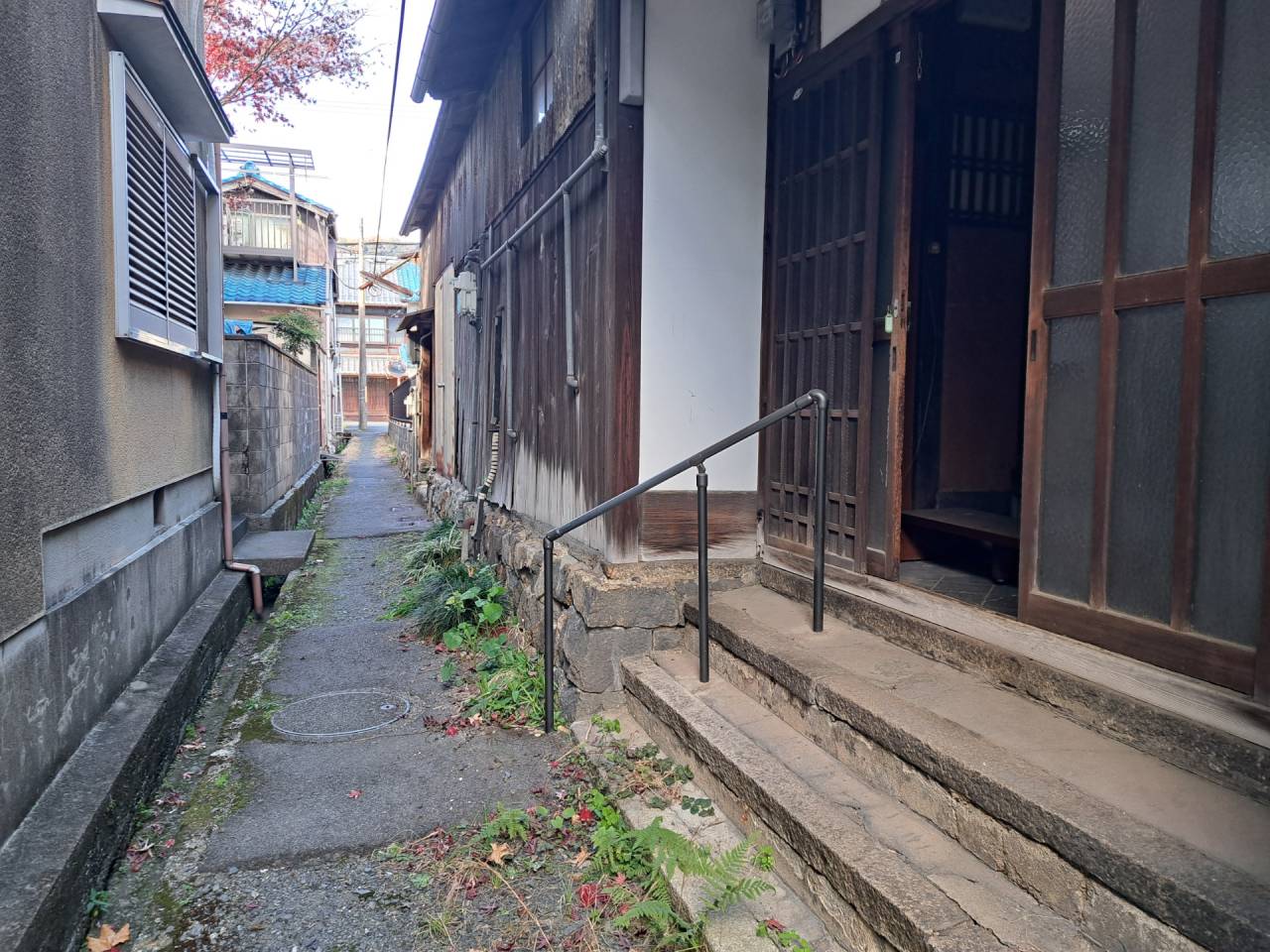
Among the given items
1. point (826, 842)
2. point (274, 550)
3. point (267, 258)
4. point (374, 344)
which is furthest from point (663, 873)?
point (374, 344)

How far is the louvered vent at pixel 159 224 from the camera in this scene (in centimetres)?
468

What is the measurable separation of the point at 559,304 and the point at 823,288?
231 cm

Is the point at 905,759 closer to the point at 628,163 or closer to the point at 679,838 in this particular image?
the point at 679,838

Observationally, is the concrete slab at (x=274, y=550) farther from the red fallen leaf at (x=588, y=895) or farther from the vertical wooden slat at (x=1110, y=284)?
the vertical wooden slat at (x=1110, y=284)

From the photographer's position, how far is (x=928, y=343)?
464 cm

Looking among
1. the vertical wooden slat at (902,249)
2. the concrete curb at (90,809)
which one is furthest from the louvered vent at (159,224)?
the vertical wooden slat at (902,249)

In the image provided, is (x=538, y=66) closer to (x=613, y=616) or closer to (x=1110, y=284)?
(x=613, y=616)

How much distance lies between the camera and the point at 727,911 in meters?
2.62

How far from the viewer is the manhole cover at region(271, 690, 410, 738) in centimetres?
474

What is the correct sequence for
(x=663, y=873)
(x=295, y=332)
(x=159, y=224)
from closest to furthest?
(x=663, y=873), (x=159, y=224), (x=295, y=332)

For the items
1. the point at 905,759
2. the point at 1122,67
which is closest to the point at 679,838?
the point at 905,759

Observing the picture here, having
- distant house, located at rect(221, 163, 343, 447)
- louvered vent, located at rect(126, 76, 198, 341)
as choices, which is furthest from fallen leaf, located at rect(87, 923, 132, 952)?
distant house, located at rect(221, 163, 343, 447)

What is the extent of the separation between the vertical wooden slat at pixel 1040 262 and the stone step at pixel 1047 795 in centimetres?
60

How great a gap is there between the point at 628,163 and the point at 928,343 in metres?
1.91
